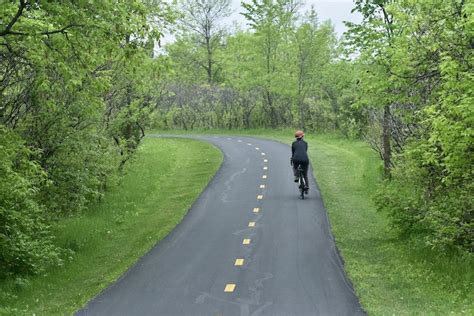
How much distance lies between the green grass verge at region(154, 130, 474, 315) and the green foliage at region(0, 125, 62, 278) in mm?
6794

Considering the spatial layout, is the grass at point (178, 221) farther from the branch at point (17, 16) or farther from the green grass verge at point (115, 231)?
the branch at point (17, 16)

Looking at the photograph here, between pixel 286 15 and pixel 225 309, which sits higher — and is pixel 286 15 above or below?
above

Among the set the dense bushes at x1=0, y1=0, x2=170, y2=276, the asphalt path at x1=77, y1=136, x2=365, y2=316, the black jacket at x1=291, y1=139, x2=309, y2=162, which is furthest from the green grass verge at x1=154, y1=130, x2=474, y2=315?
the dense bushes at x1=0, y1=0, x2=170, y2=276

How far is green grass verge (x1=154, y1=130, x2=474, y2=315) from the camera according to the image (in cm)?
897

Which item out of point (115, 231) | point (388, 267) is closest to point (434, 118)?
point (388, 267)

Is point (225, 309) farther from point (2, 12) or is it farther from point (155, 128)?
point (155, 128)

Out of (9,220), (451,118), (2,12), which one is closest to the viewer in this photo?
(2,12)

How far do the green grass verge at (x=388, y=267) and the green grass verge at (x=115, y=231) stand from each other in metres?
4.94

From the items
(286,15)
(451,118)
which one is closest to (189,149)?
(286,15)

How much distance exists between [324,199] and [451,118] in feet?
28.7

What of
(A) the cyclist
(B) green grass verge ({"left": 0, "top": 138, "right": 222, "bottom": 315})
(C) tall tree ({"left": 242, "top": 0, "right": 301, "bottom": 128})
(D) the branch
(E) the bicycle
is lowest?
(B) green grass verge ({"left": 0, "top": 138, "right": 222, "bottom": 315})

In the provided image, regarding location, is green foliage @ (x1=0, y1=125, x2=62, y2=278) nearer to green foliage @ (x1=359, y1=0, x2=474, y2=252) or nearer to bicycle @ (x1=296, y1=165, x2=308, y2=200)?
green foliage @ (x1=359, y1=0, x2=474, y2=252)

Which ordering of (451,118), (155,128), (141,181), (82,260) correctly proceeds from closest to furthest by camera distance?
(451,118) < (82,260) < (141,181) < (155,128)

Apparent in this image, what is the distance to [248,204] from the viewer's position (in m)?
18.2
